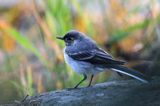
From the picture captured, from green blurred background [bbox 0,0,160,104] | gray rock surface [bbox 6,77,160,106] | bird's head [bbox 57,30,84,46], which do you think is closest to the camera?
gray rock surface [bbox 6,77,160,106]

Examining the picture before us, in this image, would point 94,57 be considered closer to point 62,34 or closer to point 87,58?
point 87,58

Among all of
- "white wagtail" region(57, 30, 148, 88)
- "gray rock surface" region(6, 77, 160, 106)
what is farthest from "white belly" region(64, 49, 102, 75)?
"gray rock surface" region(6, 77, 160, 106)

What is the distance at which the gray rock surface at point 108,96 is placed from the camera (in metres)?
5.15

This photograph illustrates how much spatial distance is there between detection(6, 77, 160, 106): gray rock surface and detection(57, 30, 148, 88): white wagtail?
0.56 feet

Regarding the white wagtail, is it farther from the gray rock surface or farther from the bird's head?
the gray rock surface

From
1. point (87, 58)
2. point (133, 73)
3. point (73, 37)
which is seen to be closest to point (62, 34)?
point (73, 37)

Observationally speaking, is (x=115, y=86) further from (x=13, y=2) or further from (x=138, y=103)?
(x=13, y=2)

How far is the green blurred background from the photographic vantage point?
7559mm

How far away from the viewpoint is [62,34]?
24.9 feet

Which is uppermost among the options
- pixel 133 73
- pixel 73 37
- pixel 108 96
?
Result: pixel 73 37

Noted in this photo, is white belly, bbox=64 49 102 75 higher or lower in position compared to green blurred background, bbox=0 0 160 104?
higher

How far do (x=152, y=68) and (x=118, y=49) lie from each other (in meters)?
1.24

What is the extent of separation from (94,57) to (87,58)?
0.08m

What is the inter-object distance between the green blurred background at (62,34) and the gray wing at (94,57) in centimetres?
105
